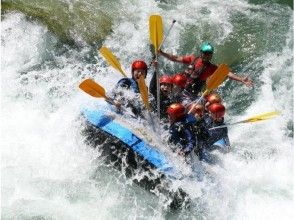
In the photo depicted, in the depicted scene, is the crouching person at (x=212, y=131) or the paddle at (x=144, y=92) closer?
the paddle at (x=144, y=92)

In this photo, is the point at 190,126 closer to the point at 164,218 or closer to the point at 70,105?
the point at 164,218

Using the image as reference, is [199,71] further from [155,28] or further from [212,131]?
[212,131]

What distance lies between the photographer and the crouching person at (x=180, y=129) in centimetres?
697

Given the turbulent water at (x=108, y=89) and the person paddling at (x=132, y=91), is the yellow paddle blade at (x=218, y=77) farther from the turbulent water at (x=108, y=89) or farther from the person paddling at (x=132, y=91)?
the turbulent water at (x=108, y=89)

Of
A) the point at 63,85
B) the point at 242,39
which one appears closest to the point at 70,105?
the point at 63,85

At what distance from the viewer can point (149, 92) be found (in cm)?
779

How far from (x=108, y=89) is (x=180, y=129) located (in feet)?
6.82

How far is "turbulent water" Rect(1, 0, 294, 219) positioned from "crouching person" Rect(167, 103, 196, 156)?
566 millimetres

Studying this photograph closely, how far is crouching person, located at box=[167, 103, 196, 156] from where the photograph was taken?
274 inches

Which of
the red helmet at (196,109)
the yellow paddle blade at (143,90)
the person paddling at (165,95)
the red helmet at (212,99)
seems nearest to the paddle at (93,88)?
the yellow paddle blade at (143,90)

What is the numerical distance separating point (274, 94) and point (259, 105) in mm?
607

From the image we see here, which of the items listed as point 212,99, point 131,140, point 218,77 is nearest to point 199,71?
point 212,99

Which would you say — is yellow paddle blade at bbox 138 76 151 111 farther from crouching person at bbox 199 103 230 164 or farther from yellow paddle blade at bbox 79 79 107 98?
crouching person at bbox 199 103 230 164

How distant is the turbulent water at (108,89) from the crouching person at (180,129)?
0.57 meters
